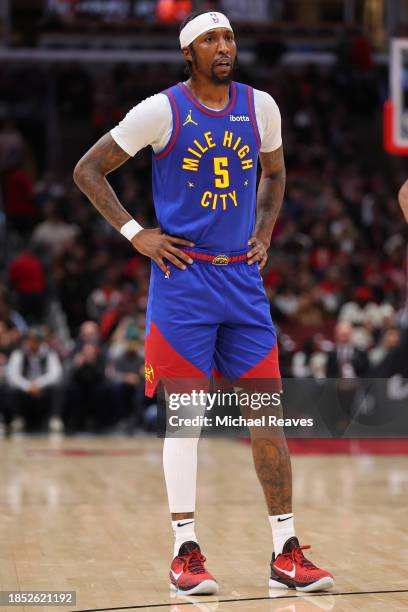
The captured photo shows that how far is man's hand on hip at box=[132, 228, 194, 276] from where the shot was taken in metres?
5.16

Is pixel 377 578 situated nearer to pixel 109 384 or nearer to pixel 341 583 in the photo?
pixel 341 583

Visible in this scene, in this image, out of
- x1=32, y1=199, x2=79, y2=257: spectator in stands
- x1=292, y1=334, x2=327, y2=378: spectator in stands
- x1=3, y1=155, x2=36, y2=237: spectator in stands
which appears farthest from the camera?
x1=3, y1=155, x2=36, y2=237: spectator in stands

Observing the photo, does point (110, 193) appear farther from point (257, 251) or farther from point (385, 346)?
point (385, 346)

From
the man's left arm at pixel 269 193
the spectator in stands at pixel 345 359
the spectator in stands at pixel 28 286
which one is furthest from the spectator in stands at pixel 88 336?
the man's left arm at pixel 269 193

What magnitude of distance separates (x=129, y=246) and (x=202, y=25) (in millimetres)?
13283

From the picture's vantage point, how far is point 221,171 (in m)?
5.14

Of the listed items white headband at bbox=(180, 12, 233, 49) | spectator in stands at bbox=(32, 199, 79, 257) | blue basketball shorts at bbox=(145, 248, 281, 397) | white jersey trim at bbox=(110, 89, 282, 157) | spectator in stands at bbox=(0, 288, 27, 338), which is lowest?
spectator in stands at bbox=(0, 288, 27, 338)

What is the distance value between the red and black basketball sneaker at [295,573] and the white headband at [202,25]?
7.08 feet

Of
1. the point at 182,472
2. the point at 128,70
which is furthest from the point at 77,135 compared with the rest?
the point at 182,472

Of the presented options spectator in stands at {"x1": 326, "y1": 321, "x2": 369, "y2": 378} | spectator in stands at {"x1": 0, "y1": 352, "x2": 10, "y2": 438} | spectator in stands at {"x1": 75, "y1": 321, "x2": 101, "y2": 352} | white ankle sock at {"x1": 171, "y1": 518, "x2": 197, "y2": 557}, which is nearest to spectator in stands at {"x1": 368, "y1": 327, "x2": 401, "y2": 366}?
spectator in stands at {"x1": 326, "y1": 321, "x2": 369, "y2": 378}

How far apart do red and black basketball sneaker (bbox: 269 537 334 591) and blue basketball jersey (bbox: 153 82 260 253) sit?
1.30 m

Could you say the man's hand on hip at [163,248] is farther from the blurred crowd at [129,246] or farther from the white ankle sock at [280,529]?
the blurred crowd at [129,246]

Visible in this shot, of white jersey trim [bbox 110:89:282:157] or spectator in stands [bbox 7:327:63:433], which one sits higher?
white jersey trim [bbox 110:89:282:157]

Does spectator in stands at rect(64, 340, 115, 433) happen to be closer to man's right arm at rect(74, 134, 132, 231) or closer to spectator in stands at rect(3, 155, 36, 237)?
spectator in stands at rect(3, 155, 36, 237)
